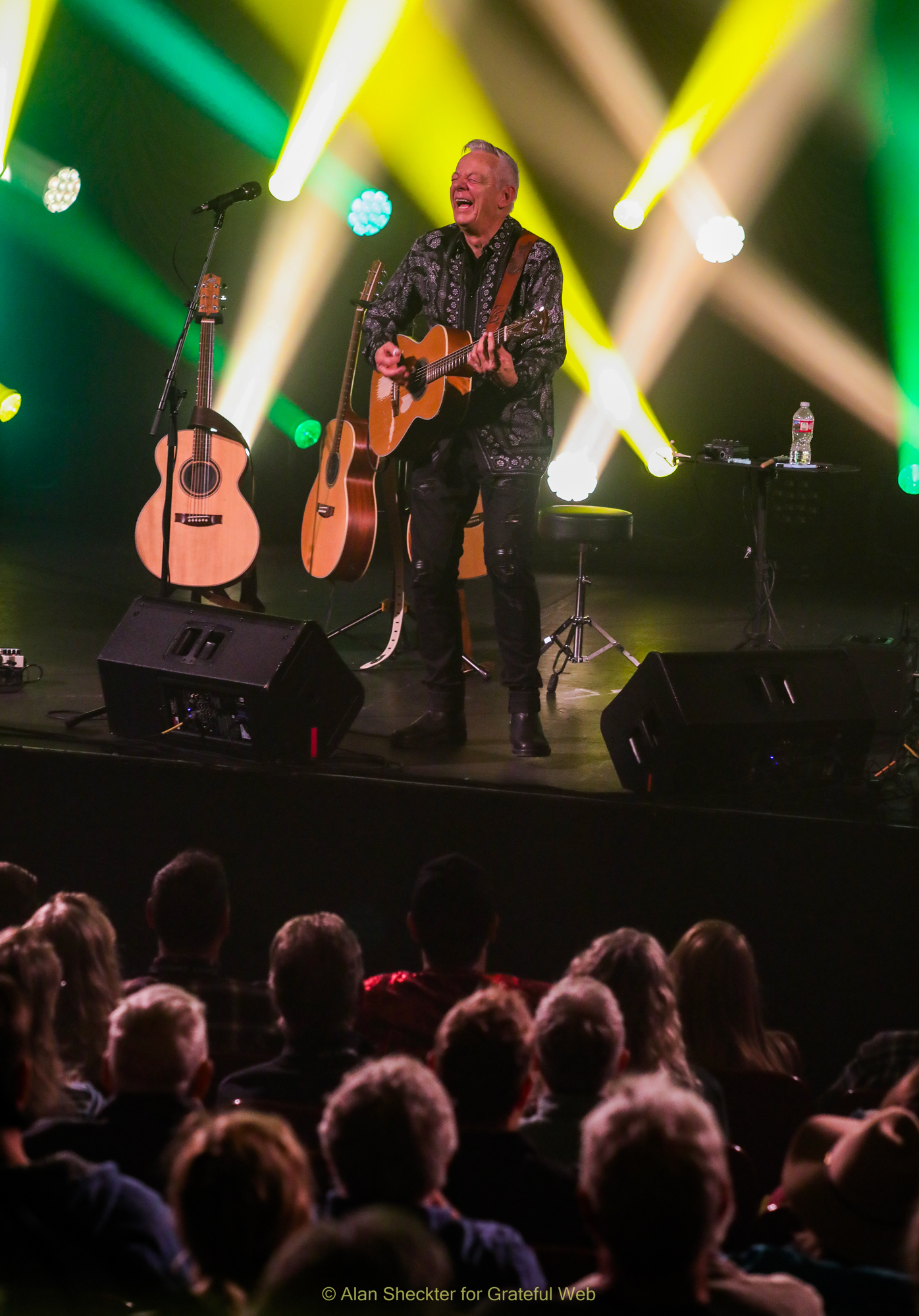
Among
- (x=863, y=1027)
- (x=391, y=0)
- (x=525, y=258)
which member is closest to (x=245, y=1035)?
(x=863, y=1027)

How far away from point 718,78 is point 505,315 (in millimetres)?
4877

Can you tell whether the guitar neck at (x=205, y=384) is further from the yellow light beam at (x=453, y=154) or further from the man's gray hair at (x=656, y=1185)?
the man's gray hair at (x=656, y=1185)

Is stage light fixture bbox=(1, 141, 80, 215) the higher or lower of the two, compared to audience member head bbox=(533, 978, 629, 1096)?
higher

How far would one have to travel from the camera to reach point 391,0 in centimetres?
847

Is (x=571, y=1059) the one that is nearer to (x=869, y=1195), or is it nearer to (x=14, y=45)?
(x=869, y=1195)

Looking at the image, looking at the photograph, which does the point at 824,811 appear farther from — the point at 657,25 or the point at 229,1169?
the point at 657,25

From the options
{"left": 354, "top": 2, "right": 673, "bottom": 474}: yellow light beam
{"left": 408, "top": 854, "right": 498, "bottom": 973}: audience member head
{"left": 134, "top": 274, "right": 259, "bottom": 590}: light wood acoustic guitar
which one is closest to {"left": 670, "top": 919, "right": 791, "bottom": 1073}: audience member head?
{"left": 408, "top": 854, "right": 498, "bottom": 973}: audience member head

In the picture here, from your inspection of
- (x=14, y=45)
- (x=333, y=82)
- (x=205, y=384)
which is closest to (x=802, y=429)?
(x=333, y=82)

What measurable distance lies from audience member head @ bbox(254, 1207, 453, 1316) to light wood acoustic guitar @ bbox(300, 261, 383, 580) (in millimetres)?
4978

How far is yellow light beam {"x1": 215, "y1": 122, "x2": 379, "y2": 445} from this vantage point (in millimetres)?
9492

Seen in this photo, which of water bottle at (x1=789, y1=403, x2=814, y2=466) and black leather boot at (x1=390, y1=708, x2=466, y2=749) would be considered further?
water bottle at (x1=789, y1=403, x2=814, y2=466)

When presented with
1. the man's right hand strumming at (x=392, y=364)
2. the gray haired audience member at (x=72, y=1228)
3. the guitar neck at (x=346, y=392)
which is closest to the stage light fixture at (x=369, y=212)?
the guitar neck at (x=346, y=392)

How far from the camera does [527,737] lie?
15.2 ft

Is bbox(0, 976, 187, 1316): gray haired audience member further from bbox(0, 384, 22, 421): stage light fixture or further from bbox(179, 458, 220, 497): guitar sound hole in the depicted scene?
bbox(0, 384, 22, 421): stage light fixture
